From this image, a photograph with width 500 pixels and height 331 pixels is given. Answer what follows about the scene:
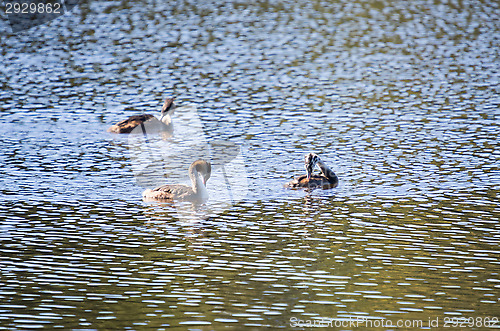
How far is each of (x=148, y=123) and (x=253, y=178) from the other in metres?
5.80

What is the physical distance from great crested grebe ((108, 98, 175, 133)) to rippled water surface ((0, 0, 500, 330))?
0.45 metres

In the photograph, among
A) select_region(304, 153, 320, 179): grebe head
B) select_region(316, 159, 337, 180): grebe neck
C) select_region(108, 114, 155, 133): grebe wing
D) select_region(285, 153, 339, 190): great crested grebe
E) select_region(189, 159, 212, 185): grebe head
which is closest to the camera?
select_region(189, 159, 212, 185): grebe head

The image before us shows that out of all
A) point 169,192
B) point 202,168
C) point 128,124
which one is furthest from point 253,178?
point 128,124

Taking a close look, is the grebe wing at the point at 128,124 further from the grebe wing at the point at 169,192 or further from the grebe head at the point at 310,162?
the grebe head at the point at 310,162

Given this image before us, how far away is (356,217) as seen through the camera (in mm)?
15641

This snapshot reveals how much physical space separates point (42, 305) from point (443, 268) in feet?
19.0

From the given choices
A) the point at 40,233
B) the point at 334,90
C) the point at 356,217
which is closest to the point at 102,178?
the point at 40,233

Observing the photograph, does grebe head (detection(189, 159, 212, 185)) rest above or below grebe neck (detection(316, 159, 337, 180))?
above

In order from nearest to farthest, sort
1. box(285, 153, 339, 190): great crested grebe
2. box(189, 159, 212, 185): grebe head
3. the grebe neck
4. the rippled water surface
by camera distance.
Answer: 1. the rippled water surface
2. box(189, 159, 212, 185): grebe head
3. box(285, 153, 339, 190): great crested grebe
4. the grebe neck

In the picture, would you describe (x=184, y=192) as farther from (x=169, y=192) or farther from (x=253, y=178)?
(x=253, y=178)

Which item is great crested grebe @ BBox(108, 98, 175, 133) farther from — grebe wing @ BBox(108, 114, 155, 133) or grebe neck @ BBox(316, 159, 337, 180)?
grebe neck @ BBox(316, 159, 337, 180)

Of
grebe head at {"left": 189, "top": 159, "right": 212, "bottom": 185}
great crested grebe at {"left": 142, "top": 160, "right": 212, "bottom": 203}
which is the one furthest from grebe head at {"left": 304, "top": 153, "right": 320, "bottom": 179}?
great crested grebe at {"left": 142, "top": 160, "right": 212, "bottom": 203}

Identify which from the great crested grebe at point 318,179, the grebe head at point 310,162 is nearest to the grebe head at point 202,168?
the great crested grebe at point 318,179

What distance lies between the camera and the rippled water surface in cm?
1196
